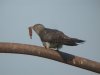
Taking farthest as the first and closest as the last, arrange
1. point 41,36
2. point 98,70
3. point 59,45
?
point 41,36 → point 59,45 → point 98,70

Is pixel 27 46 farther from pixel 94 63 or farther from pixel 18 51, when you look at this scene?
pixel 94 63

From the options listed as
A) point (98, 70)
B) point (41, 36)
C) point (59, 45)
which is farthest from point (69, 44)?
point (41, 36)

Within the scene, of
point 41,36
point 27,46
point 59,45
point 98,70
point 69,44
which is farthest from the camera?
point 41,36

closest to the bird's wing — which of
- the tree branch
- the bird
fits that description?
the bird

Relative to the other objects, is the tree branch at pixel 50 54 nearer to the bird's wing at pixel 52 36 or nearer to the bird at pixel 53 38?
the bird at pixel 53 38

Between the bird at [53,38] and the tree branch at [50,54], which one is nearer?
the tree branch at [50,54]

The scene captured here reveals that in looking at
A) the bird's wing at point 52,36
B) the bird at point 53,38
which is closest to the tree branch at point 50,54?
the bird at point 53,38
